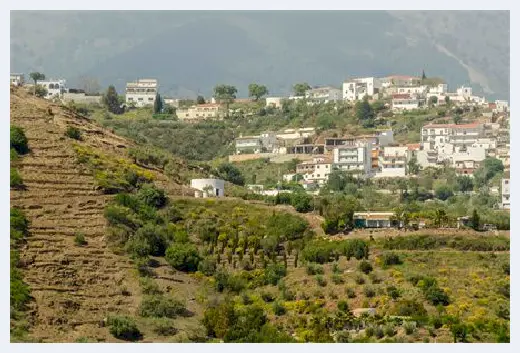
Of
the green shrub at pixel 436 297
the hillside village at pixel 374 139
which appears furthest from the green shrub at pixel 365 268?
the hillside village at pixel 374 139

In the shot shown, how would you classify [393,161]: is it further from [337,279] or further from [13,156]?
[337,279]

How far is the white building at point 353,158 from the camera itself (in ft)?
294

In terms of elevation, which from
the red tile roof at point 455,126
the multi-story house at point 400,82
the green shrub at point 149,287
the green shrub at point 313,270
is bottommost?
the green shrub at point 149,287

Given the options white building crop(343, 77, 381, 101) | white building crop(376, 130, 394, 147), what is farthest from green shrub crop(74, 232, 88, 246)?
white building crop(343, 77, 381, 101)

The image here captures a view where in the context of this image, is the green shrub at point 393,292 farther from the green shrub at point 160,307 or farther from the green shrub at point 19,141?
the green shrub at point 19,141

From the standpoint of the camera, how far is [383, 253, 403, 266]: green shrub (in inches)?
1907

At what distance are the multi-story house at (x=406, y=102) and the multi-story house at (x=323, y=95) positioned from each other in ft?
21.4

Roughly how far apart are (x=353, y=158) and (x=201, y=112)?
20.6 meters

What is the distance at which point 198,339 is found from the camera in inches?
1610

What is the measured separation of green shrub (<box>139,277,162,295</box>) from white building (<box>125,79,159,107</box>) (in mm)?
71249

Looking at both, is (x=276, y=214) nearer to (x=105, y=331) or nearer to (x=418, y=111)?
(x=105, y=331)

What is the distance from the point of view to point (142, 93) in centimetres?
11900

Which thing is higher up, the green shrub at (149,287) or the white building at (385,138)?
the white building at (385,138)

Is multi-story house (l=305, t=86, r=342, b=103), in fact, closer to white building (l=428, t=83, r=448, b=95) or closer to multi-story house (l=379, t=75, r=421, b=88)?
multi-story house (l=379, t=75, r=421, b=88)
